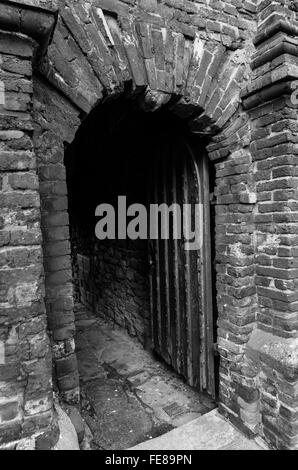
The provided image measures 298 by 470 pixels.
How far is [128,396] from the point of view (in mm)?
3230

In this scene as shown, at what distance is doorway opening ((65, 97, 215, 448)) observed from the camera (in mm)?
2896

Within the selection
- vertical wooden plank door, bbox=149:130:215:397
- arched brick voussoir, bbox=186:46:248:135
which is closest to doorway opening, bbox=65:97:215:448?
vertical wooden plank door, bbox=149:130:215:397

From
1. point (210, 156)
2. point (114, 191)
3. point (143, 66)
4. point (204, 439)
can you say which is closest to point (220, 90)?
point (210, 156)

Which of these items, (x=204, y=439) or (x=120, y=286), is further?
(x=120, y=286)

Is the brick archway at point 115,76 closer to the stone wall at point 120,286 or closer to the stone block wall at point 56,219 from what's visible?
the stone block wall at point 56,219

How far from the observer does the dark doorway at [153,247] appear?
2.89 m

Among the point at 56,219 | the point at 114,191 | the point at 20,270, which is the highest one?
the point at 114,191

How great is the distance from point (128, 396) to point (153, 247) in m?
1.63

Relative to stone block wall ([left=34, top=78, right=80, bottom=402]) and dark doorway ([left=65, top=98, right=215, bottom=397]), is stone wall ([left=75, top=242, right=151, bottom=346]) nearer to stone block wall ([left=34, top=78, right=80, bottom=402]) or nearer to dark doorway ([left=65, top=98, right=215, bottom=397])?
dark doorway ([left=65, top=98, right=215, bottom=397])

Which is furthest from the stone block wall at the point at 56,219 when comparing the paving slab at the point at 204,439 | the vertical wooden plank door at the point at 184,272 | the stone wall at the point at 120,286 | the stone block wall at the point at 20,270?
the stone wall at the point at 120,286

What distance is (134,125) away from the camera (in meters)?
3.76

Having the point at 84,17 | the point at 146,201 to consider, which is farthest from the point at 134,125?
the point at 84,17

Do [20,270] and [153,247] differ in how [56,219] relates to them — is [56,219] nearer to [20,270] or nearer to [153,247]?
[20,270]
